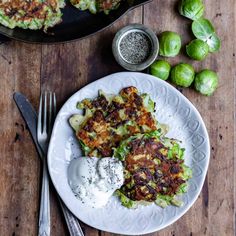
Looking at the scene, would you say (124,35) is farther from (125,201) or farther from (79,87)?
(125,201)

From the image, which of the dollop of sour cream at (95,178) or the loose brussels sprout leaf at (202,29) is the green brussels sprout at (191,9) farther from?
the dollop of sour cream at (95,178)

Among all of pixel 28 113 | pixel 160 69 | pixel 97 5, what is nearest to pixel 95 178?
pixel 28 113

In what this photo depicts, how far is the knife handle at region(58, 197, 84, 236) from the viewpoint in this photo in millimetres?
2275

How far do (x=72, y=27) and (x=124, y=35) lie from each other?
25 centimetres

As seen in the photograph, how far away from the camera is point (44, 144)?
2297 millimetres

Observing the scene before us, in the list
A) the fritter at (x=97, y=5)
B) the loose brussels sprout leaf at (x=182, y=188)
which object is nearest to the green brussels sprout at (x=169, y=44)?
the fritter at (x=97, y=5)

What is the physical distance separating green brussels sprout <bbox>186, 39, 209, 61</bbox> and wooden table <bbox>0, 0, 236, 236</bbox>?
6 centimetres

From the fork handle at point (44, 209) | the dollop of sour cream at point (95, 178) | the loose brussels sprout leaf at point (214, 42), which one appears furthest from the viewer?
the loose brussels sprout leaf at point (214, 42)

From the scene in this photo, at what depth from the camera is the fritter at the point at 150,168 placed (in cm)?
220

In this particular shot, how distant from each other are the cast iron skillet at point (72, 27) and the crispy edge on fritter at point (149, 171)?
57cm

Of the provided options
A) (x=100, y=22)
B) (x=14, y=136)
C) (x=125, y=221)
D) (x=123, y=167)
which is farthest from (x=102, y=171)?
(x=100, y=22)

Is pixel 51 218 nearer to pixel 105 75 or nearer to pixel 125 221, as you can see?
pixel 125 221

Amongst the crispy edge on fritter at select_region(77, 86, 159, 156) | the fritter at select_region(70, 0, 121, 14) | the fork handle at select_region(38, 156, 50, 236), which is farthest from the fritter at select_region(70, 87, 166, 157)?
the fritter at select_region(70, 0, 121, 14)

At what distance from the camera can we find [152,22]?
2410 millimetres
